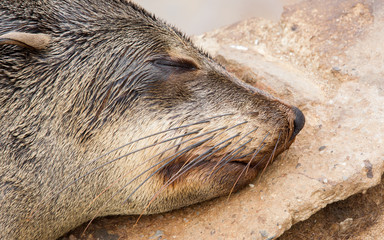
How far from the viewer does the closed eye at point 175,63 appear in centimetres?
371

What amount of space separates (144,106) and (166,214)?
→ 1.05 meters

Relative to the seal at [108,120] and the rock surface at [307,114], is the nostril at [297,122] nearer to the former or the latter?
the seal at [108,120]

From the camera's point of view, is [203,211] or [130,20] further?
[203,211]

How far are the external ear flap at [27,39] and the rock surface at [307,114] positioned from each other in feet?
5.16

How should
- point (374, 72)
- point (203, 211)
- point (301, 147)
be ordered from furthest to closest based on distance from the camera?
point (374, 72)
point (301, 147)
point (203, 211)

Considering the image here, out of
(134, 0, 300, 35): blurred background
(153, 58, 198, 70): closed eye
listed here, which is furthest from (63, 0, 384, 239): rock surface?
(153, 58, 198, 70): closed eye

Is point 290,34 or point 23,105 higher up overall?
point 290,34

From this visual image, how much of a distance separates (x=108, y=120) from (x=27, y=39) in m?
0.81

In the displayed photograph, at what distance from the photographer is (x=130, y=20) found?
375 centimetres

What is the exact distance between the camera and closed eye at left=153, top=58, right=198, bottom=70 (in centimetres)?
371

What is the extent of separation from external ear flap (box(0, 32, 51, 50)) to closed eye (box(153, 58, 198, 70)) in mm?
826

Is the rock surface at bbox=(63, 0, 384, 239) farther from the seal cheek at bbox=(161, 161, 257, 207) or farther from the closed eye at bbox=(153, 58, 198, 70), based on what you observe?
the closed eye at bbox=(153, 58, 198, 70)

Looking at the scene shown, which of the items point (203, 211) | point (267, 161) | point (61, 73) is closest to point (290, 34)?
point (267, 161)

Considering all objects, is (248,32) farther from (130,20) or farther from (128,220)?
(128,220)
